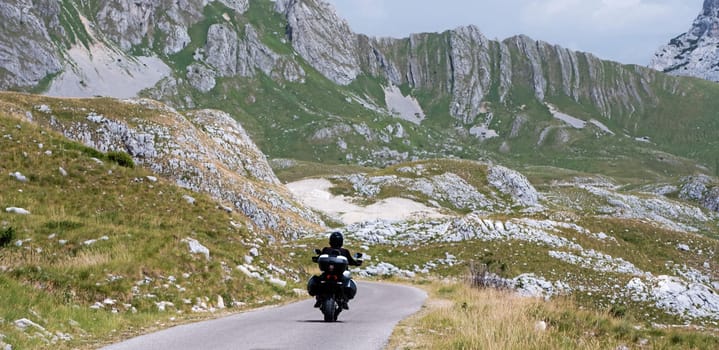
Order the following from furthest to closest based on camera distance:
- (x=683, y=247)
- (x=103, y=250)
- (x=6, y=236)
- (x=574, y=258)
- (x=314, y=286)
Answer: (x=683, y=247) → (x=574, y=258) → (x=103, y=250) → (x=6, y=236) → (x=314, y=286)

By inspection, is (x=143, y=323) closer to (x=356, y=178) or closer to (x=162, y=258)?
(x=162, y=258)

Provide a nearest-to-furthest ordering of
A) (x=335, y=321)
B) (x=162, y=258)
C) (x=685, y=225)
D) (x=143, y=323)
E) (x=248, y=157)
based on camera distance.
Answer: (x=143, y=323) → (x=335, y=321) → (x=162, y=258) → (x=248, y=157) → (x=685, y=225)

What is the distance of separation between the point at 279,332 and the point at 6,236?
448 inches

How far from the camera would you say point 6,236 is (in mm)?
15984

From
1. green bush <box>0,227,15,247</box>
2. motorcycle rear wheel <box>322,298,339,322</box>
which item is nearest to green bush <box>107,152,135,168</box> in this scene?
green bush <box>0,227,15,247</box>

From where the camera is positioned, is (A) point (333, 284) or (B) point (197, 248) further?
(B) point (197, 248)

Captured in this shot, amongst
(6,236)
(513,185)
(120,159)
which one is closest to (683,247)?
(120,159)

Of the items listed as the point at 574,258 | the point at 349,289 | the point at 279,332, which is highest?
the point at 349,289

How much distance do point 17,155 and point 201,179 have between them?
31.9 m

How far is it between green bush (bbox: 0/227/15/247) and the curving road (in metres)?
8.35

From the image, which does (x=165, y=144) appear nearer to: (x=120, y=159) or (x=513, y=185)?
(x=120, y=159)

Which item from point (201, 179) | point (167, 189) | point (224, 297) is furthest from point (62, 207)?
point (201, 179)

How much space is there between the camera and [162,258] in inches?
670

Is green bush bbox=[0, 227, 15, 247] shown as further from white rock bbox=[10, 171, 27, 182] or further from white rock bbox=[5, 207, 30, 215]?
white rock bbox=[10, 171, 27, 182]
